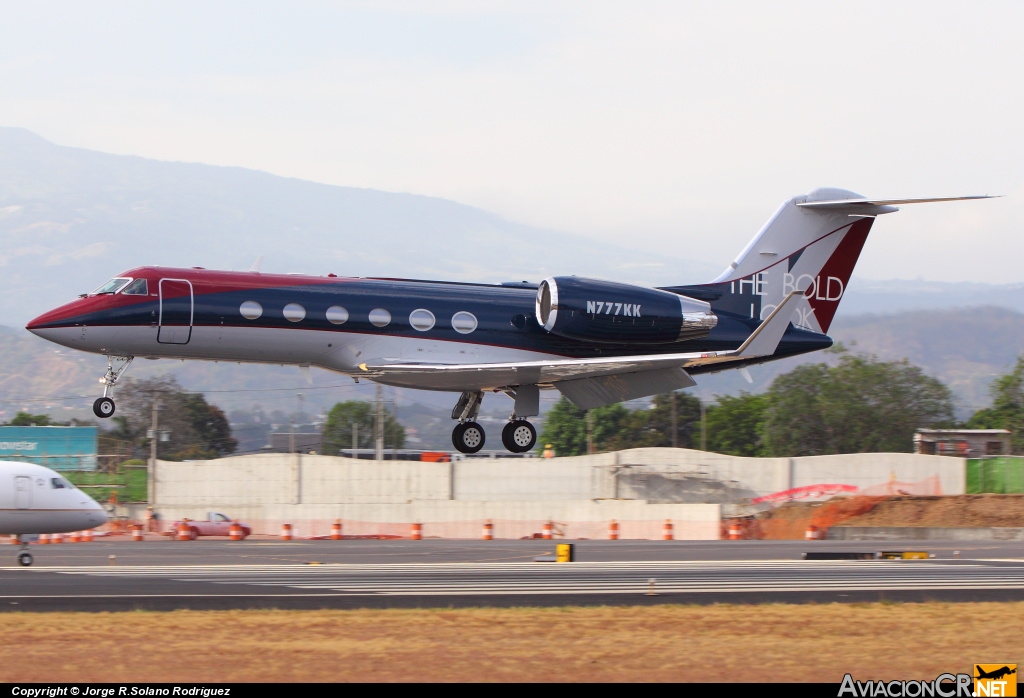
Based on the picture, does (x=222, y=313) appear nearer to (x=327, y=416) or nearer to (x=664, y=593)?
(x=664, y=593)

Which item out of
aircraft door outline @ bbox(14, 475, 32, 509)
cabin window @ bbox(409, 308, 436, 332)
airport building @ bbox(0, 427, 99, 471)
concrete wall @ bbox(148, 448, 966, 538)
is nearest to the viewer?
cabin window @ bbox(409, 308, 436, 332)

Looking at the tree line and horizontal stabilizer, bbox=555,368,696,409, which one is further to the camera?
the tree line

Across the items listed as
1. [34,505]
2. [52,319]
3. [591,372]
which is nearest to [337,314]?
[52,319]

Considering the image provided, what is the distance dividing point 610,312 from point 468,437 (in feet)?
13.3

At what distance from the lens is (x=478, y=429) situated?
25.1m

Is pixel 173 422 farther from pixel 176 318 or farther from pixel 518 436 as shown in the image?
pixel 176 318

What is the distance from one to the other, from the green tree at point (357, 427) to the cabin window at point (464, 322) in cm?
8111

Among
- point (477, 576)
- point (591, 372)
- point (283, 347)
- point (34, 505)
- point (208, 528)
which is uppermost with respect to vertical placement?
point (283, 347)

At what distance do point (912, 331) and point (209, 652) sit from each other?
525 ft

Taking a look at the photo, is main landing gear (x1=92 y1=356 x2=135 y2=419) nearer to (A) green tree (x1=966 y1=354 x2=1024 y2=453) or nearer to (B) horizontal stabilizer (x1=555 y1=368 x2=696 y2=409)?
(B) horizontal stabilizer (x1=555 y1=368 x2=696 y2=409)

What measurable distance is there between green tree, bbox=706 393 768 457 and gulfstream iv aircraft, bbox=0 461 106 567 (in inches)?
2293

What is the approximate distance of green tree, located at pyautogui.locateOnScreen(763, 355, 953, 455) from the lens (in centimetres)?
7656

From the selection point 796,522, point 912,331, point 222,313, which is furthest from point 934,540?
point 912,331

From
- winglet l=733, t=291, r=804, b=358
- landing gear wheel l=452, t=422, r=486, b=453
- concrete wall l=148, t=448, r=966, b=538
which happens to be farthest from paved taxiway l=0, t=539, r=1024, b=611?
concrete wall l=148, t=448, r=966, b=538
